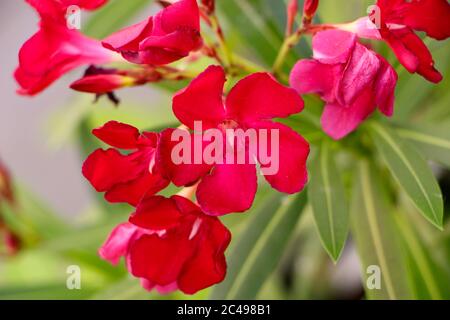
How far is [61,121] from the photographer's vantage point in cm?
136

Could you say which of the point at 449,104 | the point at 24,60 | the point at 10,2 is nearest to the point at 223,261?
the point at 24,60

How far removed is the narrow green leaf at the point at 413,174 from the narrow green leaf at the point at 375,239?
0.34ft

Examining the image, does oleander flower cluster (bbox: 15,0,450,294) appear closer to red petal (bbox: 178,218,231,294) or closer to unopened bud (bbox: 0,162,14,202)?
red petal (bbox: 178,218,231,294)

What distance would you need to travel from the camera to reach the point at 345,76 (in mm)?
557

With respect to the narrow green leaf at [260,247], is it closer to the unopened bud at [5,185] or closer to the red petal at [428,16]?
the red petal at [428,16]

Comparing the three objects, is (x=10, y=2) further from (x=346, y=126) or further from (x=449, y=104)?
(x=346, y=126)

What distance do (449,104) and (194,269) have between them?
0.55m

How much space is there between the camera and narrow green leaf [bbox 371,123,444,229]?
0.67 meters

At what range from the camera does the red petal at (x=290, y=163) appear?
56cm

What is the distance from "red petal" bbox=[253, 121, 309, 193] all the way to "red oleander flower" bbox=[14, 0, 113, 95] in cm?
22

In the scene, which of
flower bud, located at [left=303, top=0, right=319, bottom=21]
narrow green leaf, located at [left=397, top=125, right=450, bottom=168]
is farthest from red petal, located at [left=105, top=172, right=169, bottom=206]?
narrow green leaf, located at [left=397, top=125, right=450, bottom=168]

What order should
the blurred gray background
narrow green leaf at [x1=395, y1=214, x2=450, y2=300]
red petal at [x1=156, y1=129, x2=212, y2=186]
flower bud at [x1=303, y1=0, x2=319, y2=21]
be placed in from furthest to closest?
1. the blurred gray background
2. narrow green leaf at [x1=395, y1=214, x2=450, y2=300]
3. flower bud at [x1=303, y1=0, x2=319, y2=21]
4. red petal at [x1=156, y1=129, x2=212, y2=186]

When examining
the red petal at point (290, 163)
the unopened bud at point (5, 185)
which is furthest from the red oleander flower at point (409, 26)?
the unopened bud at point (5, 185)
